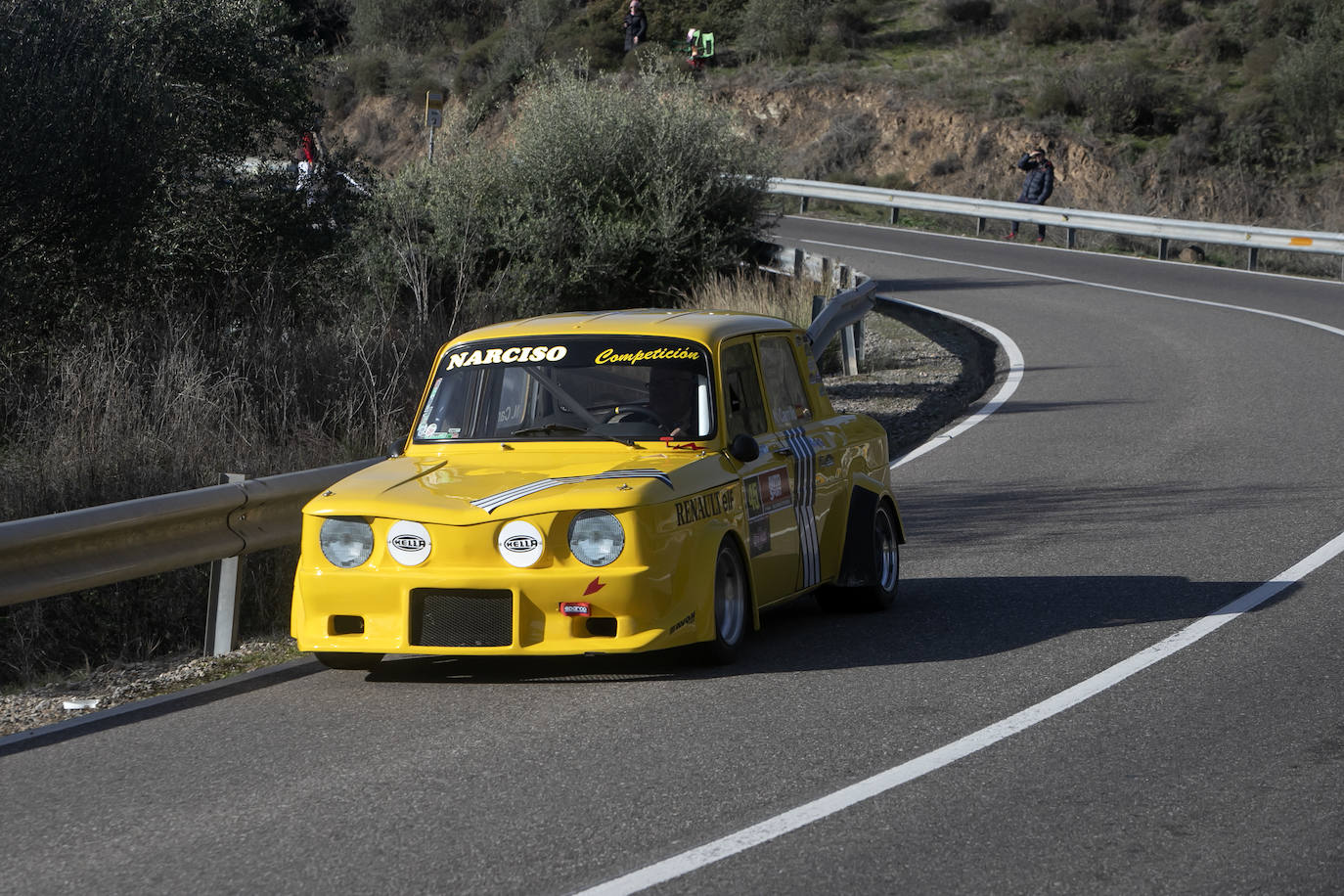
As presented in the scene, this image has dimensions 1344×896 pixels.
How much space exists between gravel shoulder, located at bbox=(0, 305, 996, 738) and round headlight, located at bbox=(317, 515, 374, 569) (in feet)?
3.12

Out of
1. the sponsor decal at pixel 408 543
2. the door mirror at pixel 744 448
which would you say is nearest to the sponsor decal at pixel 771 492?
the door mirror at pixel 744 448

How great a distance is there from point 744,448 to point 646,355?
2.50 ft

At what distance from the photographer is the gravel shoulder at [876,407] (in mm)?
7023

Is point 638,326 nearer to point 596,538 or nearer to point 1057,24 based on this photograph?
point 596,538

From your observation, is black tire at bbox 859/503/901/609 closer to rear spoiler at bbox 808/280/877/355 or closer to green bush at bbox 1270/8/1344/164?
rear spoiler at bbox 808/280/877/355

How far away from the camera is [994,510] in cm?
1143

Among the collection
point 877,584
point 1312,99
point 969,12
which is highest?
point 969,12

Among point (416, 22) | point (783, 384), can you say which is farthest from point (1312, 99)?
point (783, 384)

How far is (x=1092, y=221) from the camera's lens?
32219 millimetres

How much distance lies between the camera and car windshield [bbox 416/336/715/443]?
25.2 feet

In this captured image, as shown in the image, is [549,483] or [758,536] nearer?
[549,483]

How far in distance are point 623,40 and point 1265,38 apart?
21503 mm

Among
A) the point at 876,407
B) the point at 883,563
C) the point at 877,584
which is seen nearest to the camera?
the point at 877,584

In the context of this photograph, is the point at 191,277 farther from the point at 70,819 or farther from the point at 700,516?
the point at 70,819
